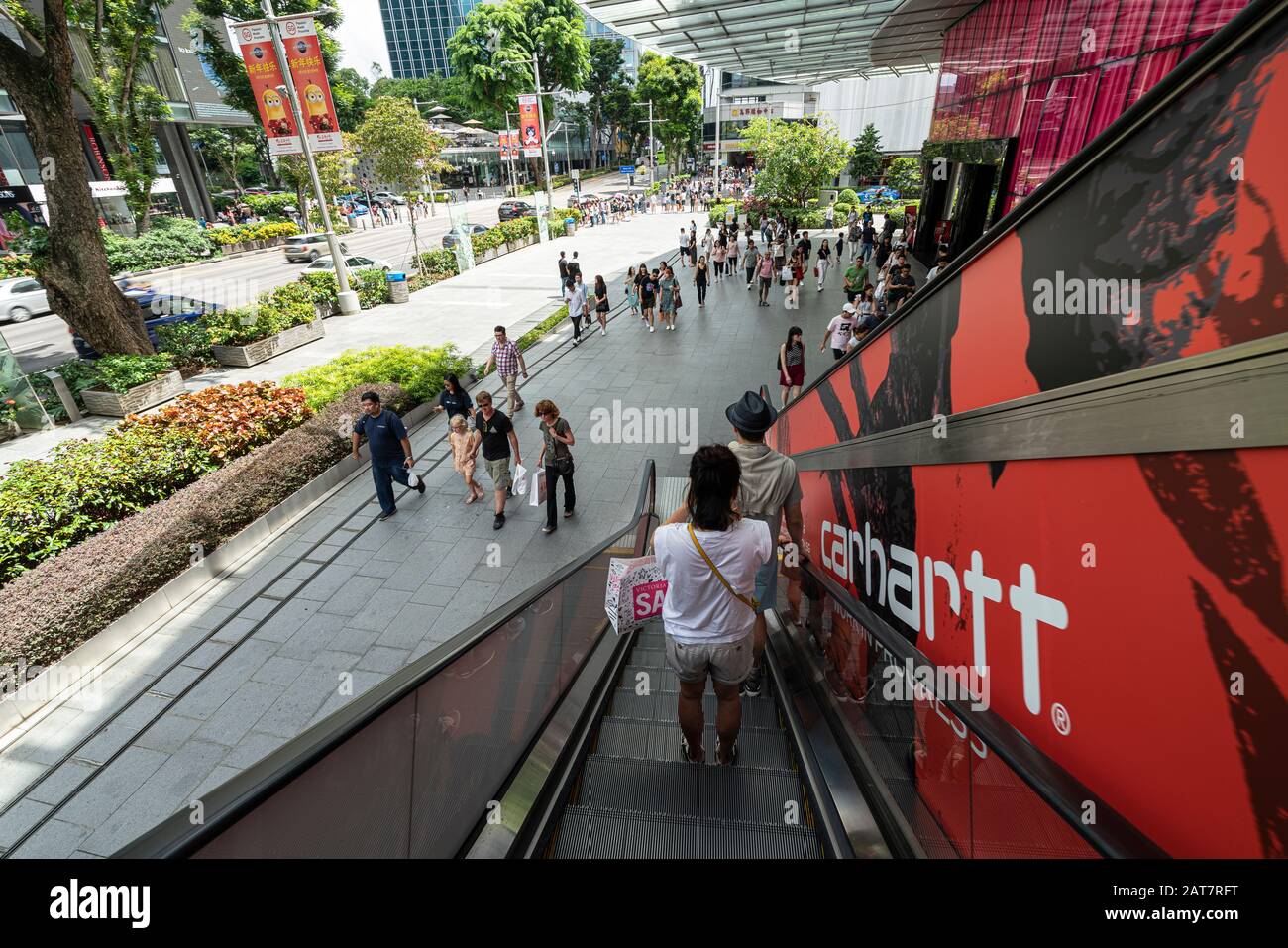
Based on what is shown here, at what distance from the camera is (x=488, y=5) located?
4178cm

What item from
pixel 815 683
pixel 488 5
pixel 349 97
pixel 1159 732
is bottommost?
pixel 815 683

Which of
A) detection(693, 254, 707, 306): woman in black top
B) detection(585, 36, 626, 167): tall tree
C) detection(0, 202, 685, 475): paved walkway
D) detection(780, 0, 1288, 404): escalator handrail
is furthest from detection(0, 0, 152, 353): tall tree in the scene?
detection(585, 36, 626, 167): tall tree

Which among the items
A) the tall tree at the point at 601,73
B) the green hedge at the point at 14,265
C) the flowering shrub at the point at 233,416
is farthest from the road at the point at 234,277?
the tall tree at the point at 601,73

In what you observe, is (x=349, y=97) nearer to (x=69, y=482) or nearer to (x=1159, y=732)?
(x=69, y=482)

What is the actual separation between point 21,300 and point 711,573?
28.0m

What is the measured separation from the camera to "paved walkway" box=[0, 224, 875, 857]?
441cm

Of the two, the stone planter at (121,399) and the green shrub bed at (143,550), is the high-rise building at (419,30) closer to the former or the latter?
the stone planter at (121,399)

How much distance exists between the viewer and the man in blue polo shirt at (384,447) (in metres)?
7.41

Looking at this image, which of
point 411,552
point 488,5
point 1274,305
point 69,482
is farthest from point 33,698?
point 488,5

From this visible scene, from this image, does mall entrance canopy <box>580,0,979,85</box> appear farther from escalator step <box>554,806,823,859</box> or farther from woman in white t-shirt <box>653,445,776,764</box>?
escalator step <box>554,806,823,859</box>

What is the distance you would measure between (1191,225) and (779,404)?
988cm

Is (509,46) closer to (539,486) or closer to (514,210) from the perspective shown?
(514,210)
